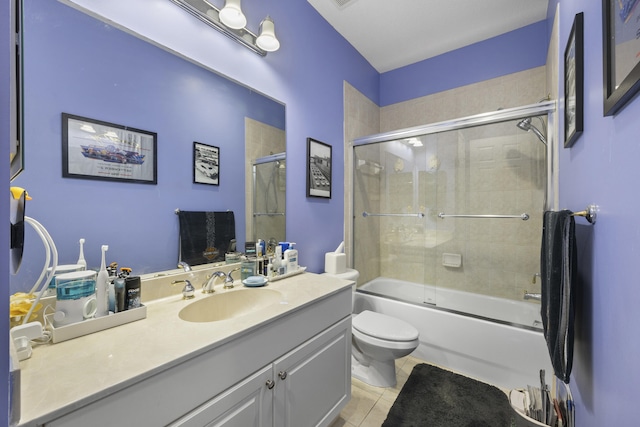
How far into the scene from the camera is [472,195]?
241 cm

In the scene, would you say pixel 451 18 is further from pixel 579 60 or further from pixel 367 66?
pixel 579 60

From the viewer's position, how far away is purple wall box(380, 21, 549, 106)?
2.20 meters

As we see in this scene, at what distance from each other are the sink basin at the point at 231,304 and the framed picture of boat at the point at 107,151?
607 mm

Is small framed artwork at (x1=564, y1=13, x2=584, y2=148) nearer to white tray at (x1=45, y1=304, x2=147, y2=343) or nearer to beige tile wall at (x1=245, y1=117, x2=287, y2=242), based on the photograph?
beige tile wall at (x1=245, y1=117, x2=287, y2=242)

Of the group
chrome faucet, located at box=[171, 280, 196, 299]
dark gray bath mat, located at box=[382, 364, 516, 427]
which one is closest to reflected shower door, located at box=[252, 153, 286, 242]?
Answer: chrome faucet, located at box=[171, 280, 196, 299]

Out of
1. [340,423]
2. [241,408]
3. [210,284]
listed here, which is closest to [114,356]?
[241,408]

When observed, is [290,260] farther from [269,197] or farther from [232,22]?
[232,22]

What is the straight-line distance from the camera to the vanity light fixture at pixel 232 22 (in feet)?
4.22

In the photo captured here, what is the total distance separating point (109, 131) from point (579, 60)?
1.81 metres

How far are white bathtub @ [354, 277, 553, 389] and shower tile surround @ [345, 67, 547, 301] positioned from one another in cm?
22

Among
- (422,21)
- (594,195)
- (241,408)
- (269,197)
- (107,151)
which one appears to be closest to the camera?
(594,195)

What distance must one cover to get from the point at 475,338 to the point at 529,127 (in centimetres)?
160

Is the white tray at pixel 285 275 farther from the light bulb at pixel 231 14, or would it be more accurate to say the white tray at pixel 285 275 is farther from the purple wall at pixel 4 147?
the light bulb at pixel 231 14

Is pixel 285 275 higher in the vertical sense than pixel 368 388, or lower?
higher
